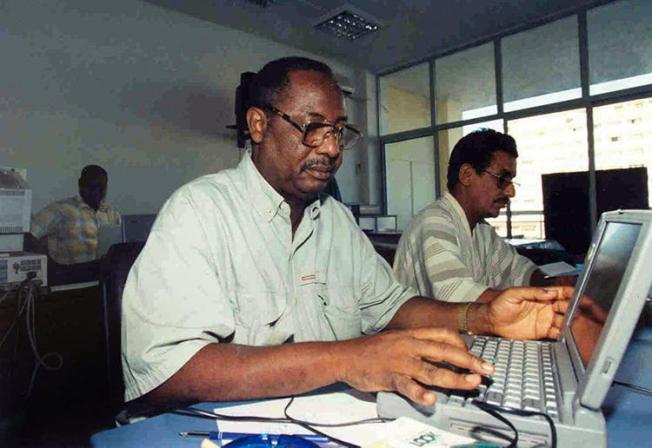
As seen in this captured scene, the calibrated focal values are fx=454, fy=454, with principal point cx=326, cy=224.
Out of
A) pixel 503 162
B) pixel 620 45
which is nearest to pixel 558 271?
pixel 503 162

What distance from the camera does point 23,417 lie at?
2.06m

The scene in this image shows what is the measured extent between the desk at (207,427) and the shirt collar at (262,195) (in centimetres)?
44

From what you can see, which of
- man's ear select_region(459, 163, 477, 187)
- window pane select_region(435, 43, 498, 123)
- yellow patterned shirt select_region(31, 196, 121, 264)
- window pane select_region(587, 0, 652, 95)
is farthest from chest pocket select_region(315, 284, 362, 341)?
window pane select_region(435, 43, 498, 123)

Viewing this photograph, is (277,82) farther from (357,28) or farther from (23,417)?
(357,28)

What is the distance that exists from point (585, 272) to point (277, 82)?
30.3 inches

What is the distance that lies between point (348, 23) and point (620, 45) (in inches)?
115

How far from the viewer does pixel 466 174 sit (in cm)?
185

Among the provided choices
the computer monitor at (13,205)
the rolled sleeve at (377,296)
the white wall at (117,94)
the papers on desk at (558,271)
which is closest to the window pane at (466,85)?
the white wall at (117,94)

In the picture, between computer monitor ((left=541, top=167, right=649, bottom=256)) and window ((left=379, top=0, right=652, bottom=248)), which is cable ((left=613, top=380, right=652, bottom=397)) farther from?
window ((left=379, top=0, right=652, bottom=248))

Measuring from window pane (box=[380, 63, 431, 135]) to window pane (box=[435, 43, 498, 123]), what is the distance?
32 centimetres

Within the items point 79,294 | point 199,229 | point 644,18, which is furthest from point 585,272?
point 644,18

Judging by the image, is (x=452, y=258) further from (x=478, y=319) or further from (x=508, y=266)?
(x=508, y=266)

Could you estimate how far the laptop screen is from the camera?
57cm

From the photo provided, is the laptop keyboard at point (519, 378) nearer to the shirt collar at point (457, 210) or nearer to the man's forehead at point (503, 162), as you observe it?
the shirt collar at point (457, 210)
